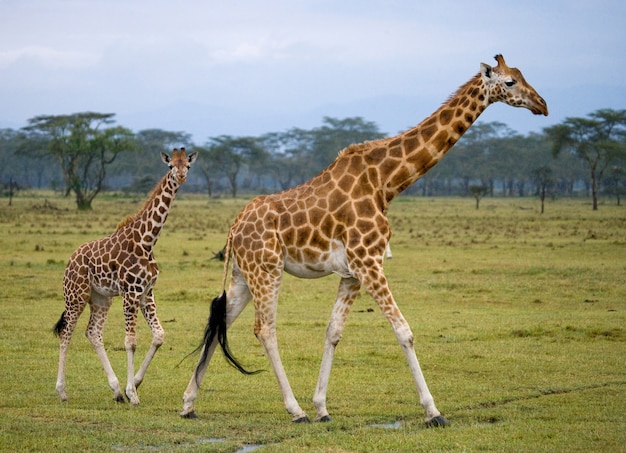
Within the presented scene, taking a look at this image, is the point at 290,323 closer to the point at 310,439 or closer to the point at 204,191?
the point at 310,439

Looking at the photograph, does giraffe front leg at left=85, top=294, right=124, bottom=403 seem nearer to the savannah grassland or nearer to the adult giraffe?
the savannah grassland

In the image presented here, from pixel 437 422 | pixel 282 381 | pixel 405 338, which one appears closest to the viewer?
pixel 437 422

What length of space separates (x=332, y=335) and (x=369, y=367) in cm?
273

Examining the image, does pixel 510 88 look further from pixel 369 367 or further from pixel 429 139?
pixel 369 367

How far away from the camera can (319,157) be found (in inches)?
4437

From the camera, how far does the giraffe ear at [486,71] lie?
27.7 ft

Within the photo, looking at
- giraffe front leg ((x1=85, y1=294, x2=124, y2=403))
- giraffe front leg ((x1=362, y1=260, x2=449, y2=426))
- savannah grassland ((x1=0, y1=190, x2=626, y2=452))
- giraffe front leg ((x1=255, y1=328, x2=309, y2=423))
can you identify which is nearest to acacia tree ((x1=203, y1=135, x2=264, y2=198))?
savannah grassland ((x1=0, y1=190, x2=626, y2=452))

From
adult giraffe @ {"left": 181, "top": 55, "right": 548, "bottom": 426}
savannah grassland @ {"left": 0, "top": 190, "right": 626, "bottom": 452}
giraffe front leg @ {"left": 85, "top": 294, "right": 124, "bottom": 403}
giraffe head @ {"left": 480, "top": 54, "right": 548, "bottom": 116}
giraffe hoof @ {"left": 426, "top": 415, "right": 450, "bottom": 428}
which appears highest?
giraffe head @ {"left": 480, "top": 54, "right": 548, "bottom": 116}

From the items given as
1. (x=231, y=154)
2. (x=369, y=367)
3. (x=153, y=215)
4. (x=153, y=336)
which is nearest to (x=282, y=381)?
(x=153, y=336)

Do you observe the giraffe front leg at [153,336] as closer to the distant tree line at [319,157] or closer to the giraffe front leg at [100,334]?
the giraffe front leg at [100,334]

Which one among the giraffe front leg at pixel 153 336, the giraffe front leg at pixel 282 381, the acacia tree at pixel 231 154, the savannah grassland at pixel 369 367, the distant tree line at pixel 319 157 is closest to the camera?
the savannah grassland at pixel 369 367

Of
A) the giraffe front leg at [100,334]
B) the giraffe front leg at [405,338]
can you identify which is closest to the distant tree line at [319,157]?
the giraffe front leg at [100,334]

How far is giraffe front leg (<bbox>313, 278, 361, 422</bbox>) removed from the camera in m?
→ 8.12

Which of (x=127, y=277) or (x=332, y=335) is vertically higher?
(x=127, y=277)
